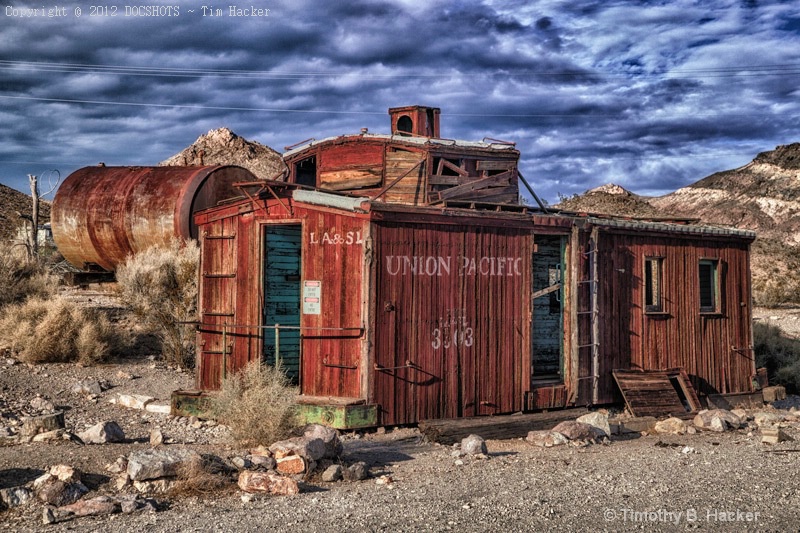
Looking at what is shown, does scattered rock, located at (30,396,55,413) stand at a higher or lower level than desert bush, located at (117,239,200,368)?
lower

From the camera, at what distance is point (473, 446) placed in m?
9.66

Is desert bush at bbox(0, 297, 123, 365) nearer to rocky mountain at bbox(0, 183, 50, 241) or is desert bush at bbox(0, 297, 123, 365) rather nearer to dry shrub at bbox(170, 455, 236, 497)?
dry shrub at bbox(170, 455, 236, 497)

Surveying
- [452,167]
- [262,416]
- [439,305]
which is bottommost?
[262,416]

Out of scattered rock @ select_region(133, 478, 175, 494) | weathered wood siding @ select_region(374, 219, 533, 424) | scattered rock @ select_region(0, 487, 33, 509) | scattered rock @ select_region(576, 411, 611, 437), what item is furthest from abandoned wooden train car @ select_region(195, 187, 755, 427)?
scattered rock @ select_region(0, 487, 33, 509)

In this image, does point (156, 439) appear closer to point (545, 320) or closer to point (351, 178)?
point (545, 320)

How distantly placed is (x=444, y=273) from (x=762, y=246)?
42852 millimetres

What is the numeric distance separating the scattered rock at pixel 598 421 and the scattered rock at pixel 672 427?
1.19 metres

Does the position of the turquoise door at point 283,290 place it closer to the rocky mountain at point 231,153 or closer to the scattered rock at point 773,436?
the scattered rock at point 773,436

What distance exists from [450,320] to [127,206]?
1143cm

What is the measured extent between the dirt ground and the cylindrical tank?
25.6ft

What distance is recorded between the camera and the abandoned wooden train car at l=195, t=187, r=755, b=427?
433 inches

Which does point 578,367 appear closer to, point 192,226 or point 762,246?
point 192,226

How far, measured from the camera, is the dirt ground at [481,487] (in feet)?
22.2

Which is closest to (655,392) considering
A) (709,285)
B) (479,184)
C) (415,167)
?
(709,285)
